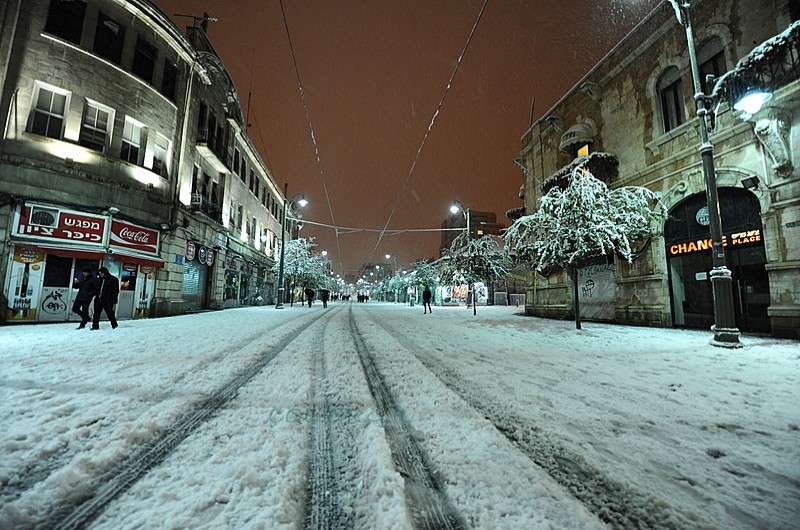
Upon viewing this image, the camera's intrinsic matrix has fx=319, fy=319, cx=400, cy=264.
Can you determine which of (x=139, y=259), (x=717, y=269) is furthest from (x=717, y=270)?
(x=139, y=259)

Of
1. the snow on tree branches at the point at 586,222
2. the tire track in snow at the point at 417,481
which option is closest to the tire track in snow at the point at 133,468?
the tire track in snow at the point at 417,481

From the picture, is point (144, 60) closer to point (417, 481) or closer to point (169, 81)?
point (169, 81)

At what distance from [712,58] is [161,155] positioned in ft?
75.2

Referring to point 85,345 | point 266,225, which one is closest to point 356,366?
point 85,345

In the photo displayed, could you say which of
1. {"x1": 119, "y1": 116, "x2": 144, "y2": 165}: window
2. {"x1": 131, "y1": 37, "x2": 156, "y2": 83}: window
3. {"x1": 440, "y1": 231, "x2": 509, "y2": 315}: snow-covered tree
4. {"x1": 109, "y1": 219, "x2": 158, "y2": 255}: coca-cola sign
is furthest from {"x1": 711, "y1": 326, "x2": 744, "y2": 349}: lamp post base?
{"x1": 131, "y1": 37, "x2": 156, "y2": 83}: window

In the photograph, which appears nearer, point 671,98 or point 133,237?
point 671,98

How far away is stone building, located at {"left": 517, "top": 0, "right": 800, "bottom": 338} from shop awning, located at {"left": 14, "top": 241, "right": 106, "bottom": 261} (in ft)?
64.4

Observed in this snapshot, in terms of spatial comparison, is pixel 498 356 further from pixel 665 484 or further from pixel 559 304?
pixel 559 304

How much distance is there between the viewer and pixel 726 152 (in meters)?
9.77

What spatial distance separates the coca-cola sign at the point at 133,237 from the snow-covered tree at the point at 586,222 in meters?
16.0

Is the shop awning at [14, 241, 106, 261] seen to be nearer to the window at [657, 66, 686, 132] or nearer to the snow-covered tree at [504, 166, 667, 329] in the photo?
the snow-covered tree at [504, 166, 667, 329]

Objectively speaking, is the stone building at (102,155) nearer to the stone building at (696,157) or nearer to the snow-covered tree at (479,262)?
the snow-covered tree at (479,262)

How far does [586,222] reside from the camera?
9727 mm

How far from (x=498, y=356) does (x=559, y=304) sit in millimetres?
12630
